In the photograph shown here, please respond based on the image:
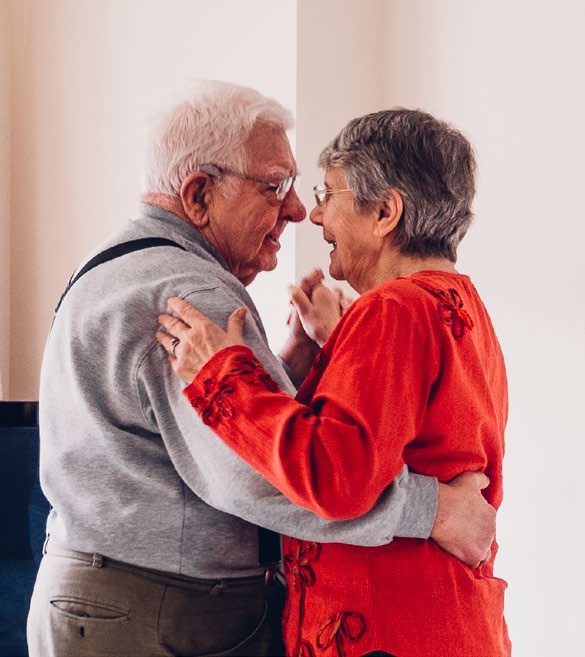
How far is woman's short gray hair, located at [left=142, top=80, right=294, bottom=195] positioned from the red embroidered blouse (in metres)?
0.40

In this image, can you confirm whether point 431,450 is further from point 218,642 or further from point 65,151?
Answer: point 65,151

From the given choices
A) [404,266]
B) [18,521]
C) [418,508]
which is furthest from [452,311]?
[18,521]

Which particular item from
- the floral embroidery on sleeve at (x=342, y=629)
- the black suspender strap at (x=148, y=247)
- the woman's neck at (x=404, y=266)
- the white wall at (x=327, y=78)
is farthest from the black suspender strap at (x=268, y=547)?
the white wall at (x=327, y=78)

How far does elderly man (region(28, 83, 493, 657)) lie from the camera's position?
137 centimetres

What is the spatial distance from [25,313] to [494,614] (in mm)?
2613

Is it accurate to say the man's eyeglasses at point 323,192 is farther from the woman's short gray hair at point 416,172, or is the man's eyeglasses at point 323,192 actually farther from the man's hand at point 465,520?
the man's hand at point 465,520

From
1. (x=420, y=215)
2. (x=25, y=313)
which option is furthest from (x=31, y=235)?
(x=420, y=215)

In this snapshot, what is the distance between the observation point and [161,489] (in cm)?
144

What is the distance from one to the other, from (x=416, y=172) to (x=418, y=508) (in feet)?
1.77

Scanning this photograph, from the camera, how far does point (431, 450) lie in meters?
1.40

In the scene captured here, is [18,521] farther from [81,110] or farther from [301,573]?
[81,110]

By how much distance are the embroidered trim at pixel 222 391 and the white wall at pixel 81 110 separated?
143cm

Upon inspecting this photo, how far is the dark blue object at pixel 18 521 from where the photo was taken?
2309mm

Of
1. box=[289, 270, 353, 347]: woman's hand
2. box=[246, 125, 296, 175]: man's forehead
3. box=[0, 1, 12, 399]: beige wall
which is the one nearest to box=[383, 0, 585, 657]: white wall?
box=[289, 270, 353, 347]: woman's hand
